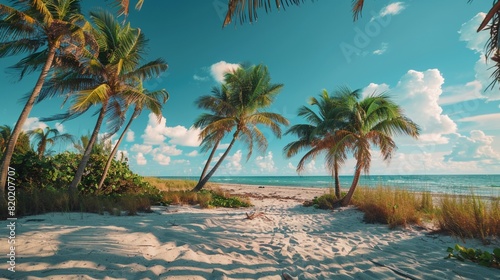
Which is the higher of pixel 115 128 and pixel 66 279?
pixel 115 128

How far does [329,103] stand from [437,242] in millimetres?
8305

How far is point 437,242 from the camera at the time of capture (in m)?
4.65

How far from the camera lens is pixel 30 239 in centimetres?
319

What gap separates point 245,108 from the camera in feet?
47.4

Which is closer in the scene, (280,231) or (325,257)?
(325,257)

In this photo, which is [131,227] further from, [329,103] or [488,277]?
[329,103]

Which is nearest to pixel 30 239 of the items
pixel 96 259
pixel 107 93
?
pixel 96 259

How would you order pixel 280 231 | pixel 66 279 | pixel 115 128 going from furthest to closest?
1. pixel 115 128
2. pixel 280 231
3. pixel 66 279

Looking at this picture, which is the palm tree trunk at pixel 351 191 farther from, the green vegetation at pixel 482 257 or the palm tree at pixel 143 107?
the palm tree at pixel 143 107

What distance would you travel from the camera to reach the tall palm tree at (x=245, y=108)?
47.1 ft

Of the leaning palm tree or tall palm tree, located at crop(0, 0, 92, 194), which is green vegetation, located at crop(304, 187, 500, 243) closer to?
the leaning palm tree

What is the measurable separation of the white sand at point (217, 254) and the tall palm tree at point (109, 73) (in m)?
5.03

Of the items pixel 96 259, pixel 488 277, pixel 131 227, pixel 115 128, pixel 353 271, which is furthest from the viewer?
pixel 115 128

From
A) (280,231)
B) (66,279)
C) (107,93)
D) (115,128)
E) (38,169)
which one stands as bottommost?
(280,231)
